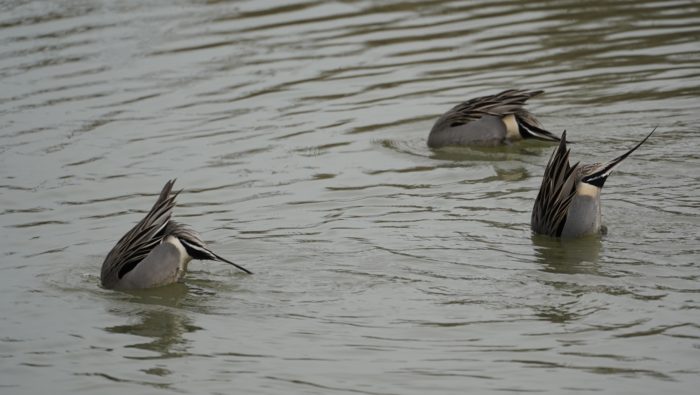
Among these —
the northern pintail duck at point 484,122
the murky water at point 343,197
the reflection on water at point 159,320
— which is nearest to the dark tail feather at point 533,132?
the northern pintail duck at point 484,122

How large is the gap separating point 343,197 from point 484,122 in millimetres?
2138

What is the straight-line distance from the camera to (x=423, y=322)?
26.1 ft

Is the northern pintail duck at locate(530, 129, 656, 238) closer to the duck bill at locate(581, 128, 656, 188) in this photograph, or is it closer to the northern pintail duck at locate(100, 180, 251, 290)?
the duck bill at locate(581, 128, 656, 188)

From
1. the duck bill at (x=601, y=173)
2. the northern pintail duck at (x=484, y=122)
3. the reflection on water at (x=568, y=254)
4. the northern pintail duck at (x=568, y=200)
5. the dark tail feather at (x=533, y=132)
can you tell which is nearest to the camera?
the reflection on water at (x=568, y=254)

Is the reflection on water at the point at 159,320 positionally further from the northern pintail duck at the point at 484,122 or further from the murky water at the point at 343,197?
the northern pintail duck at the point at 484,122

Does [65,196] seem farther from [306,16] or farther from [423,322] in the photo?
[306,16]

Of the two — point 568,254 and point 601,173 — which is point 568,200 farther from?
point 568,254

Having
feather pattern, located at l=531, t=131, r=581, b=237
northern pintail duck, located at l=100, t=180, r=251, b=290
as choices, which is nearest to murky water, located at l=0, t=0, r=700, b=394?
northern pintail duck, located at l=100, t=180, r=251, b=290

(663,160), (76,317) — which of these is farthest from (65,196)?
(663,160)

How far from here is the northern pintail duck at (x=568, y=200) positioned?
31.0 ft

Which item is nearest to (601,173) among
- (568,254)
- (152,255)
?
(568,254)

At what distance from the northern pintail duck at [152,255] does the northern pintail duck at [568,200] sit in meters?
2.28

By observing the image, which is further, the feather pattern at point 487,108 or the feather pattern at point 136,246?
the feather pattern at point 487,108

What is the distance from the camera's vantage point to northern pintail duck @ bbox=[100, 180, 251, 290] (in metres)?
8.97
